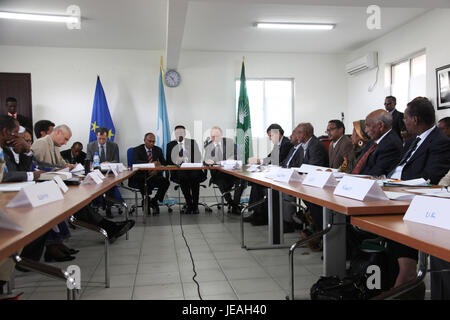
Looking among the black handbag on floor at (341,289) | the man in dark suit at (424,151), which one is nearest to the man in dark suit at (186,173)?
the man in dark suit at (424,151)

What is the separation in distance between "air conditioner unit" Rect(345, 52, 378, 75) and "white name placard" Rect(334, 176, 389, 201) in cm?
572

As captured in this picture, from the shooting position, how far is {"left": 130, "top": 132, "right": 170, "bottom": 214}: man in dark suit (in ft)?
18.0

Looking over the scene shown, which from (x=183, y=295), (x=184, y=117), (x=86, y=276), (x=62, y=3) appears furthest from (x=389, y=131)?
(x=184, y=117)

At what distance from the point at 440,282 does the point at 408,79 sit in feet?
17.7

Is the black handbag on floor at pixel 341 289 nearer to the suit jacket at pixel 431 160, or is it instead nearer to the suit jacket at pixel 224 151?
the suit jacket at pixel 431 160

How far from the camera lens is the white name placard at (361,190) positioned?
4.89ft

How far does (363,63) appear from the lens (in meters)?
6.82

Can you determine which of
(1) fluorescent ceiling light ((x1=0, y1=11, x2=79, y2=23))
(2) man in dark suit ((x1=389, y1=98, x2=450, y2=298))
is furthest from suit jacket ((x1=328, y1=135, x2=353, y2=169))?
(1) fluorescent ceiling light ((x1=0, y1=11, x2=79, y2=23))

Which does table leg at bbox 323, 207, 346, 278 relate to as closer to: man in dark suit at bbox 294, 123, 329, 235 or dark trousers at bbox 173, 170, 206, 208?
man in dark suit at bbox 294, 123, 329, 235

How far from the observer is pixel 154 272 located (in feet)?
9.04

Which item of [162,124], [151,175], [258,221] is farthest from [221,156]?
[258,221]

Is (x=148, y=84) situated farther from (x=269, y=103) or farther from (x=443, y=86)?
(x=443, y=86)
